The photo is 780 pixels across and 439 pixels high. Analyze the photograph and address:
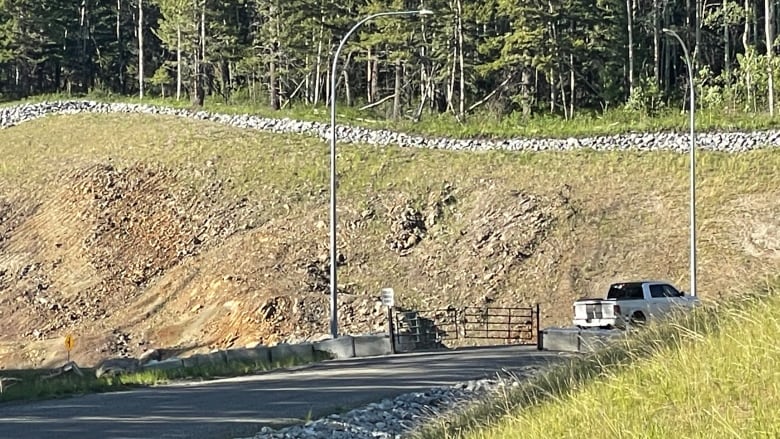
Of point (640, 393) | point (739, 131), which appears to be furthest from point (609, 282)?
point (640, 393)

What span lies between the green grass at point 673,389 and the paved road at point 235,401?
244 inches

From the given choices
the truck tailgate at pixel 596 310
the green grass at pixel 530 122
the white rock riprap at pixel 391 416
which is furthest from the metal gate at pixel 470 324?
the white rock riprap at pixel 391 416

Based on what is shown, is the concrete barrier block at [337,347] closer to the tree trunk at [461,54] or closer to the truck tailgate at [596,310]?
the truck tailgate at [596,310]

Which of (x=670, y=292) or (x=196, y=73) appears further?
(x=196, y=73)

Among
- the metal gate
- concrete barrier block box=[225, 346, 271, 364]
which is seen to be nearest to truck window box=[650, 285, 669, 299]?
the metal gate

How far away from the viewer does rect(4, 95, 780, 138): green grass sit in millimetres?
50469

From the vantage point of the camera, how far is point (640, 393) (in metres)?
8.50

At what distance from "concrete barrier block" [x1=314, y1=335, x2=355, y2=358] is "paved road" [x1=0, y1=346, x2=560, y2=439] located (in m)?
1.32

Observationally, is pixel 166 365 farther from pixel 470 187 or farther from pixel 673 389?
pixel 470 187

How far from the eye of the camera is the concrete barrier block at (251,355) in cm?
2767

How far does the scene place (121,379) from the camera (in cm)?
2423

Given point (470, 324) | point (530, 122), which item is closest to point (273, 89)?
point (530, 122)

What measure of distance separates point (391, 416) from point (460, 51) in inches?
1836

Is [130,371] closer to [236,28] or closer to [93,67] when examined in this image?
[236,28]
